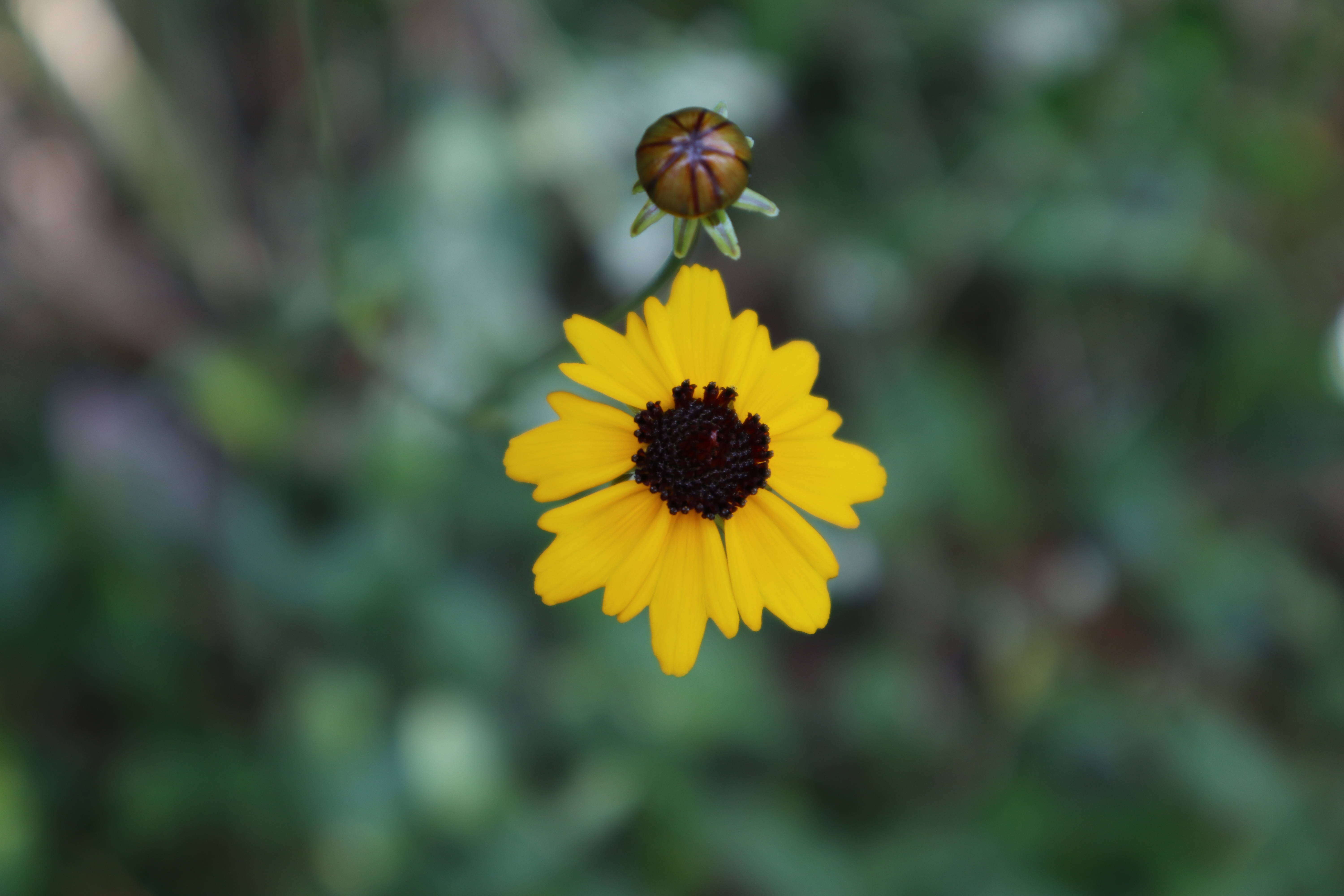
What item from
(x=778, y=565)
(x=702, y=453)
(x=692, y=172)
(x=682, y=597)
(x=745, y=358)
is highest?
(x=745, y=358)

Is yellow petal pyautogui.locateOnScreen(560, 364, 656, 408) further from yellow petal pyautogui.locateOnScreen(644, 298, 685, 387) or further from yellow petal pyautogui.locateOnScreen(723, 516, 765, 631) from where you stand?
yellow petal pyautogui.locateOnScreen(723, 516, 765, 631)

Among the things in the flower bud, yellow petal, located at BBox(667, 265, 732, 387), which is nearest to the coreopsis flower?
the flower bud

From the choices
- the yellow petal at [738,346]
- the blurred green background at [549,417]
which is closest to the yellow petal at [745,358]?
the yellow petal at [738,346]

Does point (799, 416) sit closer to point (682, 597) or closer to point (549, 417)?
point (682, 597)

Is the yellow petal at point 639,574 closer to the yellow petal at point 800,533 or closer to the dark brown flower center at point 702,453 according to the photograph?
the dark brown flower center at point 702,453

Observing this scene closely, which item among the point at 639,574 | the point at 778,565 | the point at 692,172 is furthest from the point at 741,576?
the point at 692,172

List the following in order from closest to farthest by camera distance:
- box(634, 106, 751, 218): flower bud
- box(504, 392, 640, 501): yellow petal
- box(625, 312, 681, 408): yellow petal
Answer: box(634, 106, 751, 218): flower bud < box(504, 392, 640, 501): yellow petal < box(625, 312, 681, 408): yellow petal

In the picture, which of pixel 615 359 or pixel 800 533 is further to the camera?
pixel 800 533
